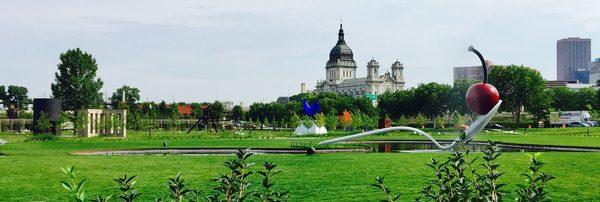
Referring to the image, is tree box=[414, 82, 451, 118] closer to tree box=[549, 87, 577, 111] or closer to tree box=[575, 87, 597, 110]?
tree box=[549, 87, 577, 111]

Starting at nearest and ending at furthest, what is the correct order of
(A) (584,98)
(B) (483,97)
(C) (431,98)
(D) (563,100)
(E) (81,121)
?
1. (B) (483,97)
2. (E) (81,121)
3. (C) (431,98)
4. (A) (584,98)
5. (D) (563,100)

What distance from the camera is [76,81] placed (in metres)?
81.4

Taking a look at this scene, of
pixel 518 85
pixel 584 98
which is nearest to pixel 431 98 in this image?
pixel 518 85

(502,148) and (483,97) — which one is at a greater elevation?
(483,97)

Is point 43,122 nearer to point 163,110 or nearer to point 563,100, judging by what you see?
point 163,110

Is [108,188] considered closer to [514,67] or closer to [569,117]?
[514,67]

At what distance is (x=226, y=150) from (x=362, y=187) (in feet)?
70.2

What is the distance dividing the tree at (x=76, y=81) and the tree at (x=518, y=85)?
57119 mm

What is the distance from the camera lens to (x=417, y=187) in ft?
58.0

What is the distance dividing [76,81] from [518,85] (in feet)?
206

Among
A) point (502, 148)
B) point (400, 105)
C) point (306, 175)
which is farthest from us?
point (400, 105)

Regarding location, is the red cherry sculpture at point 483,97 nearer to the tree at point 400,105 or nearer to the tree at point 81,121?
the tree at point 81,121

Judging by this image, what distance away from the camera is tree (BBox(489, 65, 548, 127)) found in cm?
9638

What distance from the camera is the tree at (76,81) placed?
82000mm
